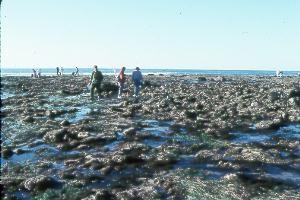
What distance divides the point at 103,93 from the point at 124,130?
66.1ft

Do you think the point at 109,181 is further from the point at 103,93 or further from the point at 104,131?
the point at 103,93

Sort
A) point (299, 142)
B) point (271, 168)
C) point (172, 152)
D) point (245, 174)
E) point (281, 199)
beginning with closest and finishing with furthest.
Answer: point (281, 199) < point (245, 174) < point (271, 168) < point (172, 152) < point (299, 142)

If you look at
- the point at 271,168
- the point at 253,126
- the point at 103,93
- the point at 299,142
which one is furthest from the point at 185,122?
the point at 103,93

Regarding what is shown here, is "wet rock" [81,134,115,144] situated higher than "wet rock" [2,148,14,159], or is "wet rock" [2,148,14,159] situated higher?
"wet rock" [81,134,115,144]

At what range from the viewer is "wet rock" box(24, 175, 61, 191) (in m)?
10.1

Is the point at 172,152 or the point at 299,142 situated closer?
the point at 172,152

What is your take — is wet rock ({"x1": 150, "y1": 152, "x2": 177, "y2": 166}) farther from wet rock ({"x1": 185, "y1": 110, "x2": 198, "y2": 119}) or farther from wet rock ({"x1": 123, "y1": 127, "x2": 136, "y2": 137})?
wet rock ({"x1": 185, "y1": 110, "x2": 198, "y2": 119})

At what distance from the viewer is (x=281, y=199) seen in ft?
29.2

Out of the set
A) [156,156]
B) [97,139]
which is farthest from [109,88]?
[156,156]

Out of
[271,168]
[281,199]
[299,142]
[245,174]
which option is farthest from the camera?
[299,142]

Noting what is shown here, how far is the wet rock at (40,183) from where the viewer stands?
10078 mm

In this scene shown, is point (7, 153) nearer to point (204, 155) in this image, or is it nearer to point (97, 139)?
point (97, 139)

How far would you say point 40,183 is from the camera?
1019 centimetres

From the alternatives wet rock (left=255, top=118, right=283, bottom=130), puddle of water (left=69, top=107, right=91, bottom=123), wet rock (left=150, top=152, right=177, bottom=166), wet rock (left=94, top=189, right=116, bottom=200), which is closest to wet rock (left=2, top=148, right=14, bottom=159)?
wet rock (left=150, top=152, right=177, bottom=166)
